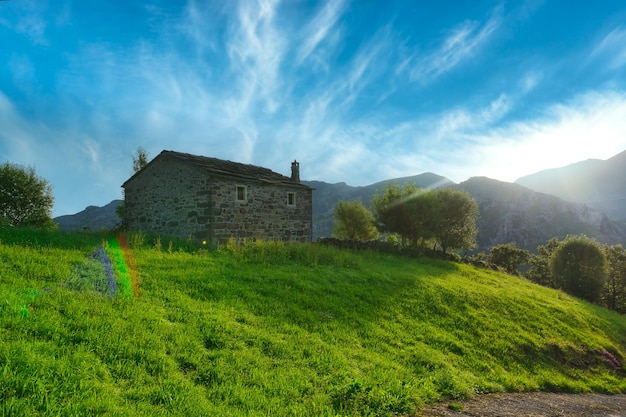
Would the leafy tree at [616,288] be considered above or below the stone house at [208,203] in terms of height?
below

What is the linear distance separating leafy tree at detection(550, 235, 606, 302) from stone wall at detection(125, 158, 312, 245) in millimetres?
28899

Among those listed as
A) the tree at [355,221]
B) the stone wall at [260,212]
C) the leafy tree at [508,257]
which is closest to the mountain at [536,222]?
the leafy tree at [508,257]

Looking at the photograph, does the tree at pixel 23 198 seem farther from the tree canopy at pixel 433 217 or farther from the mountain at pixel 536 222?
the mountain at pixel 536 222

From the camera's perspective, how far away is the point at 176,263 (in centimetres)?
1134

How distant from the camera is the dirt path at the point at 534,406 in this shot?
608cm

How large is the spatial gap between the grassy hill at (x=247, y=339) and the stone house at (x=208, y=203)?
667 centimetres

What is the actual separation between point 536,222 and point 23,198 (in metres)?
167

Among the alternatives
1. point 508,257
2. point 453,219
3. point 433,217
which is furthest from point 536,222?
point 433,217

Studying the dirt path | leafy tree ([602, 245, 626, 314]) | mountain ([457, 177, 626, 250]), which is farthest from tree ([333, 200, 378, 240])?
mountain ([457, 177, 626, 250])

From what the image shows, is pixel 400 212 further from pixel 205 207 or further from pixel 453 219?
pixel 205 207

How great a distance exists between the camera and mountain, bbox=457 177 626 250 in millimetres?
137250

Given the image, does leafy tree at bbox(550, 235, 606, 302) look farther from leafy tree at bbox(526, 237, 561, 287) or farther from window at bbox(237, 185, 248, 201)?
window at bbox(237, 185, 248, 201)

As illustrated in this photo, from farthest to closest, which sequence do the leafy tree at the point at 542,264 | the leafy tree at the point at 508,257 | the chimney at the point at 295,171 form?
the leafy tree at the point at 508,257 < the leafy tree at the point at 542,264 < the chimney at the point at 295,171

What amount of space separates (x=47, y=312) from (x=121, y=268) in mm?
3941
